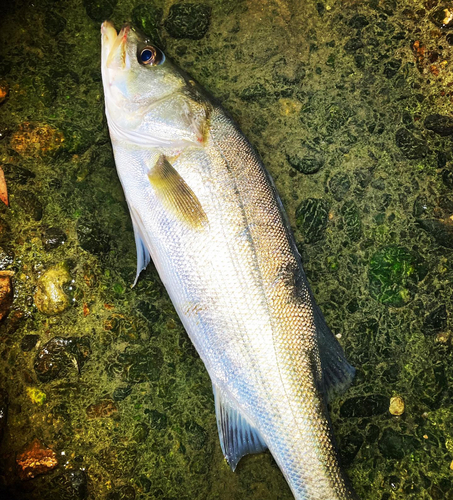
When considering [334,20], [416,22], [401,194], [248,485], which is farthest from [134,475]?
[416,22]

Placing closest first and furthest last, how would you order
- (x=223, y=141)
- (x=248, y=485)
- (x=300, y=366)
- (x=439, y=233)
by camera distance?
(x=300, y=366), (x=223, y=141), (x=248, y=485), (x=439, y=233)

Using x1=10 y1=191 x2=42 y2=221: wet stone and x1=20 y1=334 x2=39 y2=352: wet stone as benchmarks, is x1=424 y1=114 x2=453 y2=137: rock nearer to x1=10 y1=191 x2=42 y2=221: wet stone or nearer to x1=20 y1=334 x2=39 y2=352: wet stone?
x1=10 y1=191 x2=42 y2=221: wet stone

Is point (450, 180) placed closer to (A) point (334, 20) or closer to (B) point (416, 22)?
(B) point (416, 22)

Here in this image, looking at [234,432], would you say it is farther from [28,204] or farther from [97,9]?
[97,9]

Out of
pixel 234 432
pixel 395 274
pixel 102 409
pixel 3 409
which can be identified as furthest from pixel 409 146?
pixel 3 409

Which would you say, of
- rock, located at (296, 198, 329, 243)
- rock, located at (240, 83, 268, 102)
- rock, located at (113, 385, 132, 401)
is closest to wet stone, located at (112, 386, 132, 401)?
rock, located at (113, 385, 132, 401)
